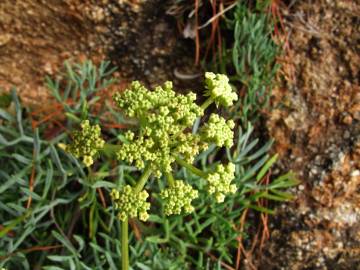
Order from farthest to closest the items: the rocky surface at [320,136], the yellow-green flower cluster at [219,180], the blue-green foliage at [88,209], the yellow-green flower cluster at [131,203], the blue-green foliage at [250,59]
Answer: the blue-green foliage at [250,59] → the rocky surface at [320,136] → the blue-green foliage at [88,209] → the yellow-green flower cluster at [219,180] → the yellow-green flower cluster at [131,203]

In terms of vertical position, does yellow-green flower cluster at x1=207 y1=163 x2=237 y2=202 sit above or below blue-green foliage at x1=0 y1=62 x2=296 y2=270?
above

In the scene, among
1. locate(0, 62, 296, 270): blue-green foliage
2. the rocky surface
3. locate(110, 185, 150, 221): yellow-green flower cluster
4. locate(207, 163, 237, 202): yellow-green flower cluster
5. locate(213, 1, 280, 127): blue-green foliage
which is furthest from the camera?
locate(213, 1, 280, 127): blue-green foliage

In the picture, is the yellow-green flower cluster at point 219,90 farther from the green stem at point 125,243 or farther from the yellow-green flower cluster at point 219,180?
the green stem at point 125,243

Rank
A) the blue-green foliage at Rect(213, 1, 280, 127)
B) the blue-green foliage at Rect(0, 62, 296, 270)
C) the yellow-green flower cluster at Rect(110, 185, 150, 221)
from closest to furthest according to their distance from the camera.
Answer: the yellow-green flower cluster at Rect(110, 185, 150, 221)
the blue-green foliage at Rect(0, 62, 296, 270)
the blue-green foliage at Rect(213, 1, 280, 127)

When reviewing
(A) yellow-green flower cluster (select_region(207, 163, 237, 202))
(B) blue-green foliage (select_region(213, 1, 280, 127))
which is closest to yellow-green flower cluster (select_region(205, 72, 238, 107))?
(A) yellow-green flower cluster (select_region(207, 163, 237, 202))

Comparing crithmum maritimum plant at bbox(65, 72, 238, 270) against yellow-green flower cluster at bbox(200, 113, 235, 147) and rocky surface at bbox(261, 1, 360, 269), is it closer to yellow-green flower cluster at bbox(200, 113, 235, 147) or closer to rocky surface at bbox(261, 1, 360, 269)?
yellow-green flower cluster at bbox(200, 113, 235, 147)

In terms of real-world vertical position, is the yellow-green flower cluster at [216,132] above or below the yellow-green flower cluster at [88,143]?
above

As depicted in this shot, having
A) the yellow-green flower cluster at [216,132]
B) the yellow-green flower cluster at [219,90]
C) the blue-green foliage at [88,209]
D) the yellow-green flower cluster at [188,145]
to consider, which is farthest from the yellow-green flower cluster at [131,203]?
the blue-green foliage at [88,209]
